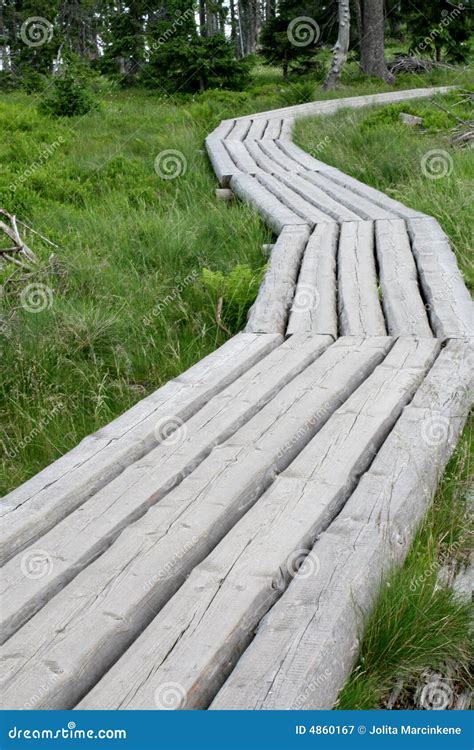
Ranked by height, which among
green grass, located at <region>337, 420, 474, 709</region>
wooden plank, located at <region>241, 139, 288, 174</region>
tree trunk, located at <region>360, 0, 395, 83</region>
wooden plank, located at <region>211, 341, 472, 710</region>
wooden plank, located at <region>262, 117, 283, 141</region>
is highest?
tree trunk, located at <region>360, 0, 395, 83</region>

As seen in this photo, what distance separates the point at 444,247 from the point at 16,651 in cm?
451

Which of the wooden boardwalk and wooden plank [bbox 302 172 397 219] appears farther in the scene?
wooden plank [bbox 302 172 397 219]

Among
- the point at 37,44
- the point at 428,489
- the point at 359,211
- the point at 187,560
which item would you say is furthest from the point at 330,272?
the point at 37,44

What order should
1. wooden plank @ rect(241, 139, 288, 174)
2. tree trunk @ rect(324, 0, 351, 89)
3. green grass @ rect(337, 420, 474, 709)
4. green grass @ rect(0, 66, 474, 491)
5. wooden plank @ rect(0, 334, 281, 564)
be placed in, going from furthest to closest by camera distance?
1. tree trunk @ rect(324, 0, 351, 89)
2. wooden plank @ rect(241, 139, 288, 174)
3. green grass @ rect(0, 66, 474, 491)
4. wooden plank @ rect(0, 334, 281, 564)
5. green grass @ rect(337, 420, 474, 709)

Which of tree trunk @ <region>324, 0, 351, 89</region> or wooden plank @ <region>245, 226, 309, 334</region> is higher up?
tree trunk @ <region>324, 0, 351, 89</region>

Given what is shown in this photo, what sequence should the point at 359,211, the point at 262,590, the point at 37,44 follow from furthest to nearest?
the point at 37,44, the point at 359,211, the point at 262,590

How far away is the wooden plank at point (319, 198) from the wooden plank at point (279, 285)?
0.57m

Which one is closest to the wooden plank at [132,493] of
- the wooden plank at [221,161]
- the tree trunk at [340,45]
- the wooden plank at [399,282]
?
the wooden plank at [399,282]

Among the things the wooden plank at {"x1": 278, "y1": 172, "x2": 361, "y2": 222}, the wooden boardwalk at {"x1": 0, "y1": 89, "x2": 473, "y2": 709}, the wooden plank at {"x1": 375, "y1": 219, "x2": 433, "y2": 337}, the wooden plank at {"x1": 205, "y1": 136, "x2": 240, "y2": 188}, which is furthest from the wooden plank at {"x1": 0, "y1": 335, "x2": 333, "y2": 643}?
the wooden plank at {"x1": 205, "y1": 136, "x2": 240, "y2": 188}

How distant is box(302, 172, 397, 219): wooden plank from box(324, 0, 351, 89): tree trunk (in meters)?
8.69

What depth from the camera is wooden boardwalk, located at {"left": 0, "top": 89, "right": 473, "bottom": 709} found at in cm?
208

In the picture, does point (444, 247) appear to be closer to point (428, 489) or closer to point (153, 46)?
point (428, 489)

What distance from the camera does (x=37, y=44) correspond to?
2036 cm

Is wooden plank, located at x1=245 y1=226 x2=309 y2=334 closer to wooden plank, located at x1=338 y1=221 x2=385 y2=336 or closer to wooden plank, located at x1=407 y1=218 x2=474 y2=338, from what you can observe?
wooden plank, located at x1=338 y1=221 x2=385 y2=336
